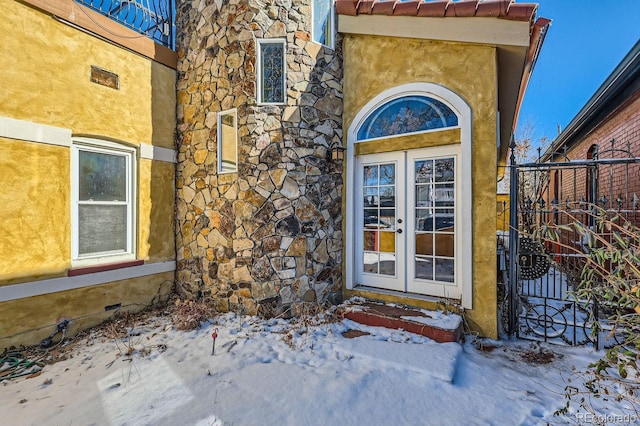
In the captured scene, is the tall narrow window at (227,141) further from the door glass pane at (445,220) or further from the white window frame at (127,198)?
the door glass pane at (445,220)

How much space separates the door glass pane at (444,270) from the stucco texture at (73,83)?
491 centimetres

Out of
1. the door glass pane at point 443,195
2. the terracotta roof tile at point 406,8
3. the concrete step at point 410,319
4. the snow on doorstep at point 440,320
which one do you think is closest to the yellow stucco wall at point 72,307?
the concrete step at point 410,319

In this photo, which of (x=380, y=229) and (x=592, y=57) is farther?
(x=592, y=57)

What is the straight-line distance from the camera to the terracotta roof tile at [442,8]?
3787mm

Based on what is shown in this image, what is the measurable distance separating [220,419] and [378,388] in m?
1.44

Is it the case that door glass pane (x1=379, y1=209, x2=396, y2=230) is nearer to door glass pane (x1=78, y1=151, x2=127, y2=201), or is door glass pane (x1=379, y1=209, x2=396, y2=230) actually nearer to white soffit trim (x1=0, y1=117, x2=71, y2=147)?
door glass pane (x1=78, y1=151, x2=127, y2=201)

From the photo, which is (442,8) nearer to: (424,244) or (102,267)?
(424,244)

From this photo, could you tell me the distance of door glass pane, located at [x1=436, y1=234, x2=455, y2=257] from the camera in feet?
14.6

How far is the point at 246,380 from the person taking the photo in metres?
3.11

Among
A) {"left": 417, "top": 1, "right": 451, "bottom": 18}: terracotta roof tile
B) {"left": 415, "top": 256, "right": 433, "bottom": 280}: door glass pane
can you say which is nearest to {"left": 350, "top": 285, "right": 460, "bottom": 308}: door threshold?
{"left": 415, "top": 256, "right": 433, "bottom": 280}: door glass pane

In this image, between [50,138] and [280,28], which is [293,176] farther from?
[50,138]

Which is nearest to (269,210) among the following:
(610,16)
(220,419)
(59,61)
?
(220,419)

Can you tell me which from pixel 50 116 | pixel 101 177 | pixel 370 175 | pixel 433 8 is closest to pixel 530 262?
pixel 370 175

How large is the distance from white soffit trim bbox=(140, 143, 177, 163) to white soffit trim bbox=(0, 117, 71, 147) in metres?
1.01
